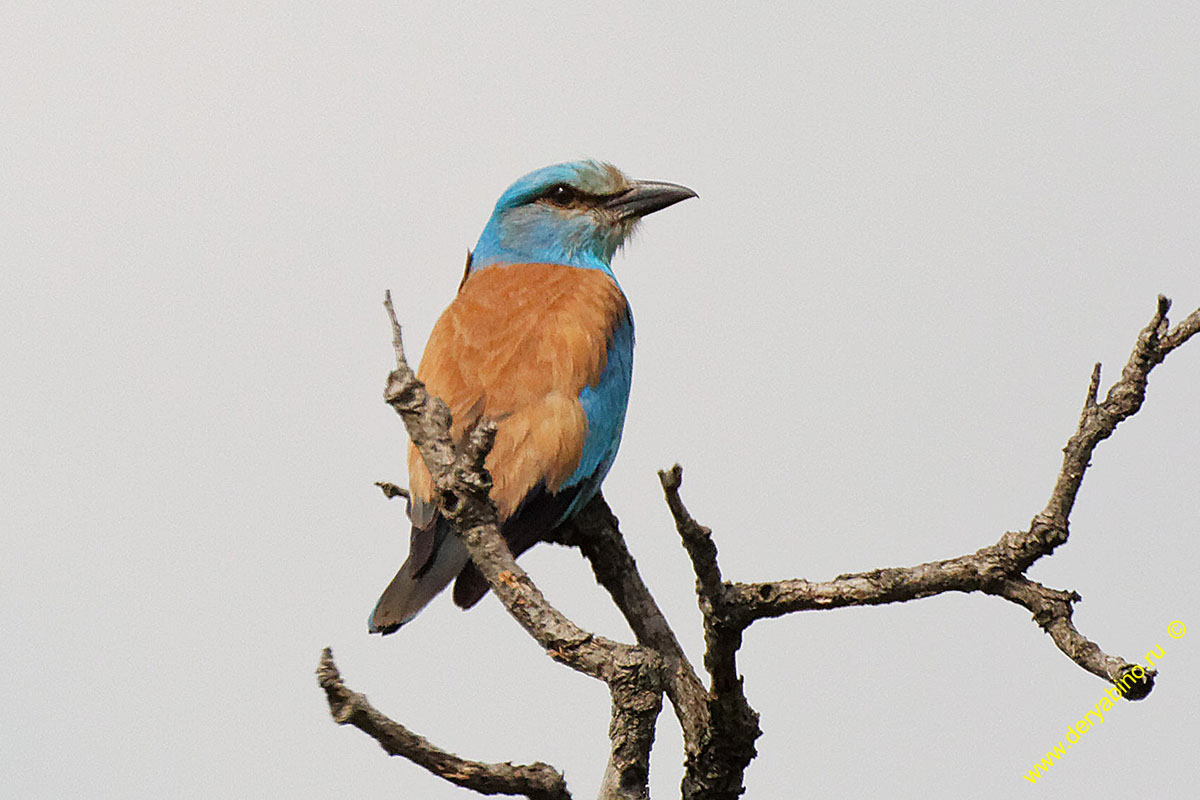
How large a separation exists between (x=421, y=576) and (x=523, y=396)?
77cm

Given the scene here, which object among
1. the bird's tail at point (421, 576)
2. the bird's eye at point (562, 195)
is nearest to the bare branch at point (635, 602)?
the bird's tail at point (421, 576)

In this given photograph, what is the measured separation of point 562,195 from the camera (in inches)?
243

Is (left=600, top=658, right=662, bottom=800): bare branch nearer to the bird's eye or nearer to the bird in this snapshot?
the bird

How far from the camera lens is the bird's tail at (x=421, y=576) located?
423cm

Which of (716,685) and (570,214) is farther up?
(570,214)

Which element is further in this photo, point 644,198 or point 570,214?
point 644,198

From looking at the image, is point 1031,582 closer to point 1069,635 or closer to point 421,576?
point 1069,635

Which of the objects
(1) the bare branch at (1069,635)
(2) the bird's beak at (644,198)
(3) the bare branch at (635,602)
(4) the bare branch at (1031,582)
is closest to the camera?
(1) the bare branch at (1069,635)

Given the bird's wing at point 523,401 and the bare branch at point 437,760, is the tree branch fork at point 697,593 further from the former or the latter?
the bird's wing at point 523,401

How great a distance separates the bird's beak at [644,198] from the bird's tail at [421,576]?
246 centimetres

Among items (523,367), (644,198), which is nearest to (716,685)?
(523,367)

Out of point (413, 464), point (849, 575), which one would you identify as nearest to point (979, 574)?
point (849, 575)

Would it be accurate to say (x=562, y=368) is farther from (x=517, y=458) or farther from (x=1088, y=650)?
(x=1088, y=650)

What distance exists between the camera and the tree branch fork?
10.1ft
